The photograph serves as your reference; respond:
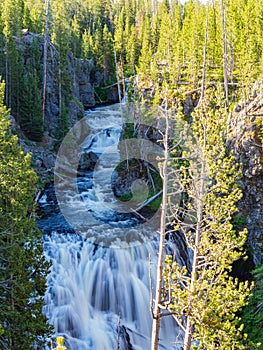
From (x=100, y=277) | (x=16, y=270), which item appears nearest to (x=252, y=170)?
(x=100, y=277)

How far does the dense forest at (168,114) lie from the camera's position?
8.43 metres

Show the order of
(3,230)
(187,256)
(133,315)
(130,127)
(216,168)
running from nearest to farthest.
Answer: (216,168) → (3,230) → (133,315) → (187,256) → (130,127)

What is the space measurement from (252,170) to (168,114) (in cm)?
1271

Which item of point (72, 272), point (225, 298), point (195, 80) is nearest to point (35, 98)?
point (195, 80)

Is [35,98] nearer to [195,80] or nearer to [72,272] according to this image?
[195,80]

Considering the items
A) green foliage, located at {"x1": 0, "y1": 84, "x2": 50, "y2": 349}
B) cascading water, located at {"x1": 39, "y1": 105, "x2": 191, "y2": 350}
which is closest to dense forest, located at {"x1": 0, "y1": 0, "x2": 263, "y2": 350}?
green foliage, located at {"x1": 0, "y1": 84, "x2": 50, "y2": 349}

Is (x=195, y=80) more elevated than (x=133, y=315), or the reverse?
(x=195, y=80)

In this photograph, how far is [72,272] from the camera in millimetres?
17125

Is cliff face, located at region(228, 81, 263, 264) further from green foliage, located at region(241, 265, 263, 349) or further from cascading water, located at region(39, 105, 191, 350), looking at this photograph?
cascading water, located at region(39, 105, 191, 350)

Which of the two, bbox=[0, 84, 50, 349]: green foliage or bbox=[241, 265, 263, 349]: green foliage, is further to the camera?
bbox=[241, 265, 263, 349]: green foliage

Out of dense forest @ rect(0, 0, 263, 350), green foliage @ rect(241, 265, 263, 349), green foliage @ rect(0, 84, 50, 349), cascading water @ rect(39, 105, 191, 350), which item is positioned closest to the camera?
dense forest @ rect(0, 0, 263, 350)

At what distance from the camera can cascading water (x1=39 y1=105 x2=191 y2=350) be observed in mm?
15086

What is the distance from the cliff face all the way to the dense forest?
→ 0.24 metres

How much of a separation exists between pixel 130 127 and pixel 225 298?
24.2m
